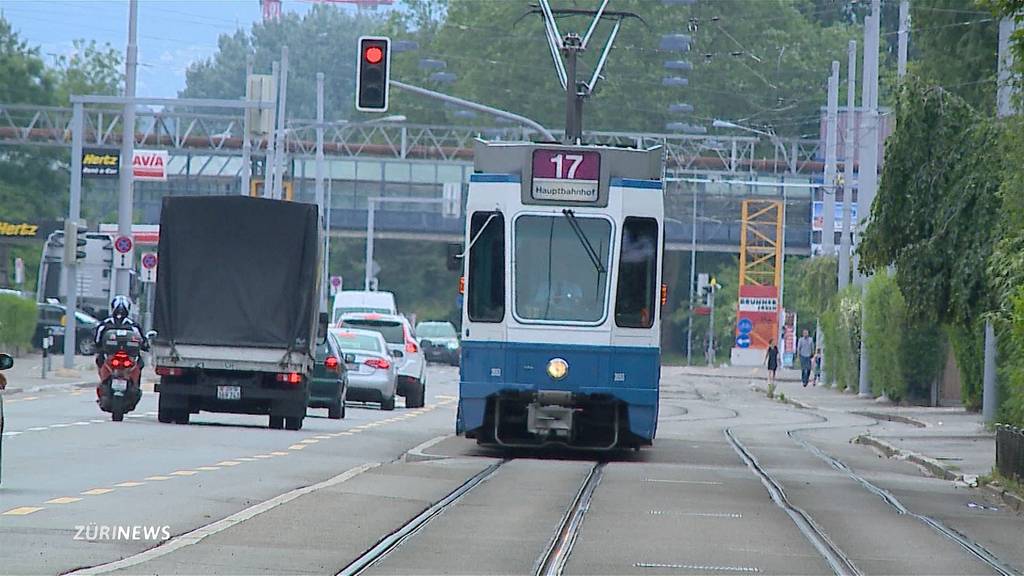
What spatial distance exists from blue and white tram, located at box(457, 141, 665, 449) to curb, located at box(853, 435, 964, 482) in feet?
13.3

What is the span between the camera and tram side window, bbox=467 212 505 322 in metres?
23.5

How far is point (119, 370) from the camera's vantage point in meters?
28.1

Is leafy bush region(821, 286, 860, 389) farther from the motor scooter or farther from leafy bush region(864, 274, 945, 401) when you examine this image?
the motor scooter

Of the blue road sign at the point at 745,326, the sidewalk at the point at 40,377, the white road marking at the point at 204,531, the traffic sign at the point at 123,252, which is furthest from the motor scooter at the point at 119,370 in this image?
the blue road sign at the point at 745,326

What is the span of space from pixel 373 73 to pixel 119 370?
7.17 m

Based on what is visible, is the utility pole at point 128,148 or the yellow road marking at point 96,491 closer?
the yellow road marking at point 96,491

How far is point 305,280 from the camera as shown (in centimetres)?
2870

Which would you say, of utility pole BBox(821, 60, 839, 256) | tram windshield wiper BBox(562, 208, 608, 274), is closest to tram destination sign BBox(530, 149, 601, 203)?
tram windshield wiper BBox(562, 208, 608, 274)

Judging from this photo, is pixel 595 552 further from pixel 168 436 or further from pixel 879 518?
pixel 168 436

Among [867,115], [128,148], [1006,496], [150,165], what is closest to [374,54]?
[1006,496]

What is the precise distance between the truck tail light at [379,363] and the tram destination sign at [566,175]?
45.1 ft

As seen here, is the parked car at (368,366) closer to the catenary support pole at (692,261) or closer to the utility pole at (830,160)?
the utility pole at (830,160)

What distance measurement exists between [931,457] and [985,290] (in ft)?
14.5

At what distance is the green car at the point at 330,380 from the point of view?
32.4m
